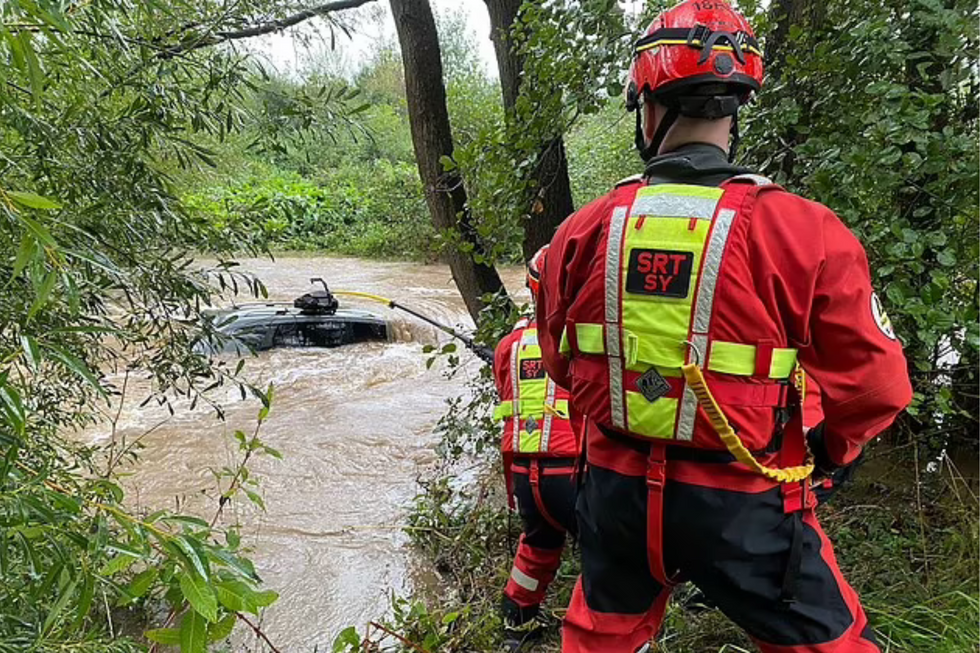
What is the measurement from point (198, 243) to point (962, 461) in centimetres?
353

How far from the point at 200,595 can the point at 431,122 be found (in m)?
3.89

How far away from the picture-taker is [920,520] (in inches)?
113

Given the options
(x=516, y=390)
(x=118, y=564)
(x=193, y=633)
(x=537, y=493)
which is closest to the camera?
(x=193, y=633)

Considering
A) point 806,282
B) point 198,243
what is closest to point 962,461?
point 806,282

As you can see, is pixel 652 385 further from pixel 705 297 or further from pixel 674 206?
pixel 674 206

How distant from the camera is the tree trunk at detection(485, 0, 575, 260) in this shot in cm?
434

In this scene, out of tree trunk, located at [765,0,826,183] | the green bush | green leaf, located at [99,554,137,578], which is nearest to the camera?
green leaf, located at [99,554,137,578]

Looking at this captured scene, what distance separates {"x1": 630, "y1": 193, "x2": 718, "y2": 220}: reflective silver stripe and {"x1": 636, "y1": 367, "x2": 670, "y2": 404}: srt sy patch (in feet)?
1.16

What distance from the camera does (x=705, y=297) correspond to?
159 centimetres

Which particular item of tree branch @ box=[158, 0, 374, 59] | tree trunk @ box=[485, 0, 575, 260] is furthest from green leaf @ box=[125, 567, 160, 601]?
tree trunk @ box=[485, 0, 575, 260]

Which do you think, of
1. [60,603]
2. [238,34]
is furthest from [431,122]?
[60,603]

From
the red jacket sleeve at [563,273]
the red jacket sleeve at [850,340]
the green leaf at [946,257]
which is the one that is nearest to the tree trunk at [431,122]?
the red jacket sleeve at [563,273]

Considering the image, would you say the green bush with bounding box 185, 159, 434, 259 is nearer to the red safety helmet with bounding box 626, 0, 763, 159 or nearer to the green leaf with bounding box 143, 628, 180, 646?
the red safety helmet with bounding box 626, 0, 763, 159

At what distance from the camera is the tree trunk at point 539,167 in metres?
4.34
